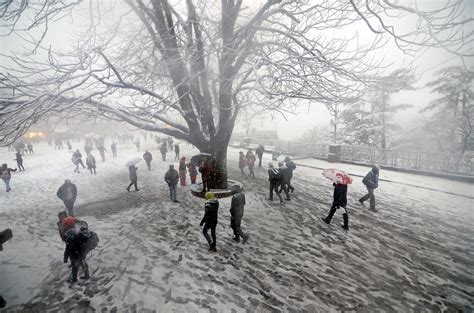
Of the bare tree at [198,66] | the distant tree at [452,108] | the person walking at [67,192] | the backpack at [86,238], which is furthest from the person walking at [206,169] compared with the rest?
the distant tree at [452,108]

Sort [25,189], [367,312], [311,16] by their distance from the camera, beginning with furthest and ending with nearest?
[25,189] → [311,16] → [367,312]

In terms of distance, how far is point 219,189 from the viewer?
9.96 m

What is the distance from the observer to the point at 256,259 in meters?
5.37

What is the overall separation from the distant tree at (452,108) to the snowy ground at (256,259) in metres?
10.7

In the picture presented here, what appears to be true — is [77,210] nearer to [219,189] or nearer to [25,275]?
[25,275]

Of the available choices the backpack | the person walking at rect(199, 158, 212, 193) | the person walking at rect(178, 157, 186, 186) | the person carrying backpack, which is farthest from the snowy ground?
the person walking at rect(178, 157, 186, 186)

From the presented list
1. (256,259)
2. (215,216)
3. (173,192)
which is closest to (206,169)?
(173,192)

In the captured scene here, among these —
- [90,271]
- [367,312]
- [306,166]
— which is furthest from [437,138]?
[90,271]

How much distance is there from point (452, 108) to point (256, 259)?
946 inches

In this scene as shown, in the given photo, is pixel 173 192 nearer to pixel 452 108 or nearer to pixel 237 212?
pixel 237 212

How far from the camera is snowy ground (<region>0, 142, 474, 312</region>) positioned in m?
4.14

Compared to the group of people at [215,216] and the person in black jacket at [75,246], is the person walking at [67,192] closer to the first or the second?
the person in black jacket at [75,246]

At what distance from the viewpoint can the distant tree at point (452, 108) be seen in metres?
16.3

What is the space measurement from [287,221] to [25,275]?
6.59 m
